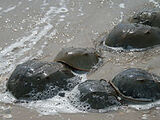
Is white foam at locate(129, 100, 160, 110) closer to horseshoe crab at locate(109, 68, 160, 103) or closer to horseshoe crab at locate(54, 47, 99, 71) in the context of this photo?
horseshoe crab at locate(109, 68, 160, 103)

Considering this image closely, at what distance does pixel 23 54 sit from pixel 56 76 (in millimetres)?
1404

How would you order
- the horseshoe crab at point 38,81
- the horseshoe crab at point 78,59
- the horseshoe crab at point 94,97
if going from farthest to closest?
the horseshoe crab at point 78,59, the horseshoe crab at point 38,81, the horseshoe crab at point 94,97

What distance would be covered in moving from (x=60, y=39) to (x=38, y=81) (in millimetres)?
1868

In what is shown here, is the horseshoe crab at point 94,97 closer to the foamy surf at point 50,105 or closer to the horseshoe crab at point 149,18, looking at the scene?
the foamy surf at point 50,105

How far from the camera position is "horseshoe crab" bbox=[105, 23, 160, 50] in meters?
5.39

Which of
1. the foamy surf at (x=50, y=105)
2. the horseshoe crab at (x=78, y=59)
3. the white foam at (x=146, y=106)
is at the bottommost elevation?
the white foam at (x=146, y=106)

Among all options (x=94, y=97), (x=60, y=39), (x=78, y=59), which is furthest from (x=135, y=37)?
(x=94, y=97)

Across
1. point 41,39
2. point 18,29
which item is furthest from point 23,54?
point 18,29

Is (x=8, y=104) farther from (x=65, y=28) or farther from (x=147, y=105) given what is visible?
(x=65, y=28)

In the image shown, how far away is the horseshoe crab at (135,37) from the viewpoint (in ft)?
17.7

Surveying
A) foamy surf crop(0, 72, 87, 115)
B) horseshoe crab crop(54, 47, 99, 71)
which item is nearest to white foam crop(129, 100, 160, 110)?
foamy surf crop(0, 72, 87, 115)

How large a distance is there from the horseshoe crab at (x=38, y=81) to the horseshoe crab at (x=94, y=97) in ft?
1.10

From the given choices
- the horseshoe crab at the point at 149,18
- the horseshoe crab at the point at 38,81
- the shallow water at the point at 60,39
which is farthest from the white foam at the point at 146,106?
the horseshoe crab at the point at 149,18

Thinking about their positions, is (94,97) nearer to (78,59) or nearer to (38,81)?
(38,81)
